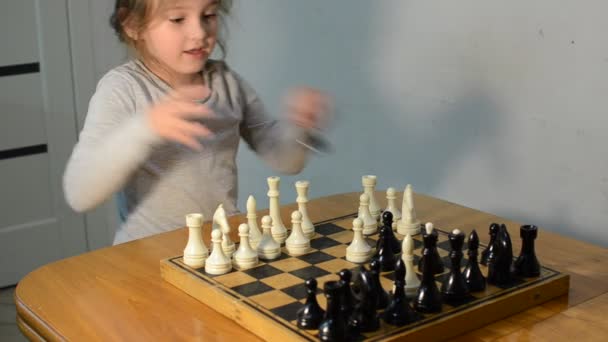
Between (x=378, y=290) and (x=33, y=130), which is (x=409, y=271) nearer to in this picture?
(x=378, y=290)

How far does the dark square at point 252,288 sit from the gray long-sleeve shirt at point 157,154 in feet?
1.57

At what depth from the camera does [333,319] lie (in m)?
1.20

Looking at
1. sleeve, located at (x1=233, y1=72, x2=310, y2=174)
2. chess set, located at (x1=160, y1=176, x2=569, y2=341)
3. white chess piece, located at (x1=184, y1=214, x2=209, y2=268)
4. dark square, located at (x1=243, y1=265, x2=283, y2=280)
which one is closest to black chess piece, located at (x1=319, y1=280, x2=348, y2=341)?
chess set, located at (x1=160, y1=176, x2=569, y2=341)

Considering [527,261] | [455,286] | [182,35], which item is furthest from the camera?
[182,35]

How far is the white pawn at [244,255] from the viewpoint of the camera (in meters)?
1.48

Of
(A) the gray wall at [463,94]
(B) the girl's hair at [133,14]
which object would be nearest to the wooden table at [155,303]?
(A) the gray wall at [463,94]

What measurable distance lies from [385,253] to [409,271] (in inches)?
3.8

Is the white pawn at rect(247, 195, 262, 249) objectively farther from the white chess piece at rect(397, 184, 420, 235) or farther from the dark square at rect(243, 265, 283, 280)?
the white chess piece at rect(397, 184, 420, 235)

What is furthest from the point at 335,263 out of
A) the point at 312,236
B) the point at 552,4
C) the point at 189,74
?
the point at 552,4

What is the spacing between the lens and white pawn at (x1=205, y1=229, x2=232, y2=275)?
1454 mm

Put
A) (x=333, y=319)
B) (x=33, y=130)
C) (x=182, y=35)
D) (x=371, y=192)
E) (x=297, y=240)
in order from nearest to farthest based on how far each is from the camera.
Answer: (x=333, y=319)
(x=297, y=240)
(x=371, y=192)
(x=182, y=35)
(x=33, y=130)

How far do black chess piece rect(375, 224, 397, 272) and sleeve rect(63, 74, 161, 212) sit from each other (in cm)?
52

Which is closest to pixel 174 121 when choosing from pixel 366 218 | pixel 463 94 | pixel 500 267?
pixel 366 218

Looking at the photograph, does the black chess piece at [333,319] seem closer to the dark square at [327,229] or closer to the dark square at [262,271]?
the dark square at [262,271]
